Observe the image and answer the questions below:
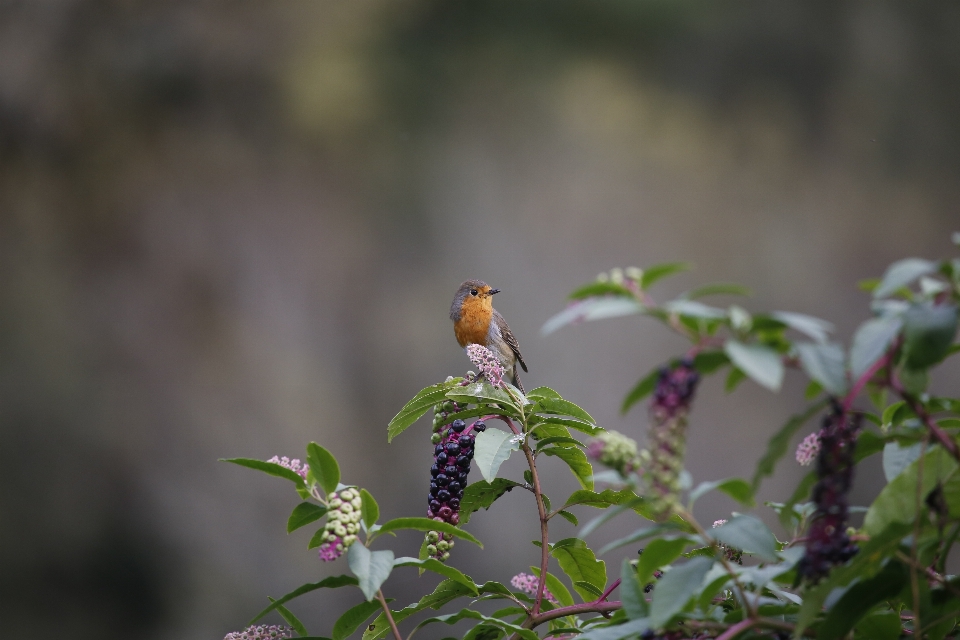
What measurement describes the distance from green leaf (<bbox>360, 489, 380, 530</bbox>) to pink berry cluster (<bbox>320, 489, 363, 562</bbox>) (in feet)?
0.08

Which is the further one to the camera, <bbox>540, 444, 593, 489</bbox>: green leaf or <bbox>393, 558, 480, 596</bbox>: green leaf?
<bbox>540, 444, 593, 489</bbox>: green leaf

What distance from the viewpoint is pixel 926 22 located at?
4199 millimetres

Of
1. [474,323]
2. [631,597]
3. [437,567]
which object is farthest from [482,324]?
[631,597]

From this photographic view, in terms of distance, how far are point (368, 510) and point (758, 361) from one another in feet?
1.48

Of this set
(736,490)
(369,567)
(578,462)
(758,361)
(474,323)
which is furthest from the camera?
(474,323)

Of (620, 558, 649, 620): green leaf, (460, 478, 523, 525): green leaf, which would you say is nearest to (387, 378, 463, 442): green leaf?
(460, 478, 523, 525): green leaf

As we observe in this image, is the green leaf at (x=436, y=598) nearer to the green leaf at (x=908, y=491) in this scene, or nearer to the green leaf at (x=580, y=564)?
the green leaf at (x=580, y=564)

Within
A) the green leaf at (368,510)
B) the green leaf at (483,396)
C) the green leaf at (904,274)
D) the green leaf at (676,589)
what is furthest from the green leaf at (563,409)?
the green leaf at (904,274)

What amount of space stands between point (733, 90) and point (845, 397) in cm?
392

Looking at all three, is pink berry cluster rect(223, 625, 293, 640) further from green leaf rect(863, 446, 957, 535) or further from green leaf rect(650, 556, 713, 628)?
green leaf rect(863, 446, 957, 535)

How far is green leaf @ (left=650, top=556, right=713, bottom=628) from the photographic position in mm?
558

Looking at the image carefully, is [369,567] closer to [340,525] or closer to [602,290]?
[340,525]

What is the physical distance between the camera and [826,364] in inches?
20.0

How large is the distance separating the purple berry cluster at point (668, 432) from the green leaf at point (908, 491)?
19cm
